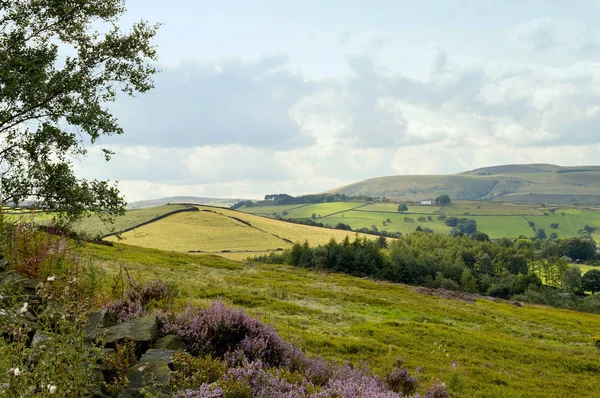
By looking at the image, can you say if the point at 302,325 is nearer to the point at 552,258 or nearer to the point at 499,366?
the point at 499,366

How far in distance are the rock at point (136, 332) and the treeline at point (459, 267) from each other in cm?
9538

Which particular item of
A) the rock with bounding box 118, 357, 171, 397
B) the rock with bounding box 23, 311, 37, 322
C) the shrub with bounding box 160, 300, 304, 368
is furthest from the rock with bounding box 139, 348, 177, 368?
the rock with bounding box 23, 311, 37, 322

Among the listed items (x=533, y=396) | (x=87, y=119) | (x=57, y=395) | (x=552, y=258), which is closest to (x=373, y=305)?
(x=533, y=396)

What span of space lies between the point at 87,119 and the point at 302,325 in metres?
13.0

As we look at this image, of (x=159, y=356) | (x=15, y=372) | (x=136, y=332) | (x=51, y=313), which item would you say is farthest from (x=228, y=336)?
(x=15, y=372)

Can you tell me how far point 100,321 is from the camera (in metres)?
7.08

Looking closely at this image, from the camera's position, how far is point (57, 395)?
440 cm

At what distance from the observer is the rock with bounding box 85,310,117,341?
22.6 ft

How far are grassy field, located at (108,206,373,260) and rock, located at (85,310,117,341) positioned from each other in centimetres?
10654

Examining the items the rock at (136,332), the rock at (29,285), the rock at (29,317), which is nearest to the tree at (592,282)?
the rock at (136,332)

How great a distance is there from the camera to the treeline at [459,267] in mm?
103188

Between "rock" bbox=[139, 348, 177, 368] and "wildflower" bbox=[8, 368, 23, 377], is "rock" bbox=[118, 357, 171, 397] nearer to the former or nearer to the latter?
"rock" bbox=[139, 348, 177, 368]

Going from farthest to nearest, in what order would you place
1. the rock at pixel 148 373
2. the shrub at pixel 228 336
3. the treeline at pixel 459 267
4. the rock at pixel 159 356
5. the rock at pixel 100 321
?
the treeline at pixel 459 267 → the shrub at pixel 228 336 → the rock at pixel 100 321 → the rock at pixel 159 356 → the rock at pixel 148 373

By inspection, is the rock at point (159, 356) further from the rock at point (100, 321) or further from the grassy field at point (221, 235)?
the grassy field at point (221, 235)
